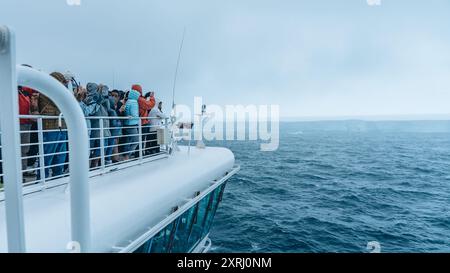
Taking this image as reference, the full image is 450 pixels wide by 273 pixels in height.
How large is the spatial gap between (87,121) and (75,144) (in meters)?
4.18

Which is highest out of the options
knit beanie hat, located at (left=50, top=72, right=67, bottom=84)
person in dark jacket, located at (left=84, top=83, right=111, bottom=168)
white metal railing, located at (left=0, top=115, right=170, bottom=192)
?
knit beanie hat, located at (left=50, top=72, right=67, bottom=84)

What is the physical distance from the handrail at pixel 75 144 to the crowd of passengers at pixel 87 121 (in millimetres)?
2179

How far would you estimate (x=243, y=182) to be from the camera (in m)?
23.6

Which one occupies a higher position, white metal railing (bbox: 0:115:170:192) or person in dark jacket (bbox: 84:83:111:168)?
person in dark jacket (bbox: 84:83:111:168)

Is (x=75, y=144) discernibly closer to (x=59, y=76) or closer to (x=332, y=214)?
(x=59, y=76)

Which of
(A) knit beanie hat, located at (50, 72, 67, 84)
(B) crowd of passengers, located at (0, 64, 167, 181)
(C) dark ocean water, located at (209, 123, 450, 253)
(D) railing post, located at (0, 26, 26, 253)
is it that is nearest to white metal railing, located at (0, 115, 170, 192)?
(B) crowd of passengers, located at (0, 64, 167, 181)

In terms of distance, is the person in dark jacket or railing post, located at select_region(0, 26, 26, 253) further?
the person in dark jacket

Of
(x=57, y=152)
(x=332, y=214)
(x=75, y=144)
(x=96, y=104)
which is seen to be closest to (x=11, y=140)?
(x=75, y=144)

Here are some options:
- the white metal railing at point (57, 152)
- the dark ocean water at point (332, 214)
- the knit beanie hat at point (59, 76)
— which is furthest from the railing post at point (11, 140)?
the dark ocean water at point (332, 214)

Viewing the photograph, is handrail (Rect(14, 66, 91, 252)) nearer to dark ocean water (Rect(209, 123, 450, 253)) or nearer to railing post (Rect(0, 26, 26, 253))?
railing post (Rect(0, 26, 26, 253))

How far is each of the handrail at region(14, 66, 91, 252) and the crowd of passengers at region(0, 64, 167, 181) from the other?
2179 mm

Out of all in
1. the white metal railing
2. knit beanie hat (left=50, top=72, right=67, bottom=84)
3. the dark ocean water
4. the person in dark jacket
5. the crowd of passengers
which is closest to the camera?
the white metal railing

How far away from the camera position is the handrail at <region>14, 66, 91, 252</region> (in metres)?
1.25
